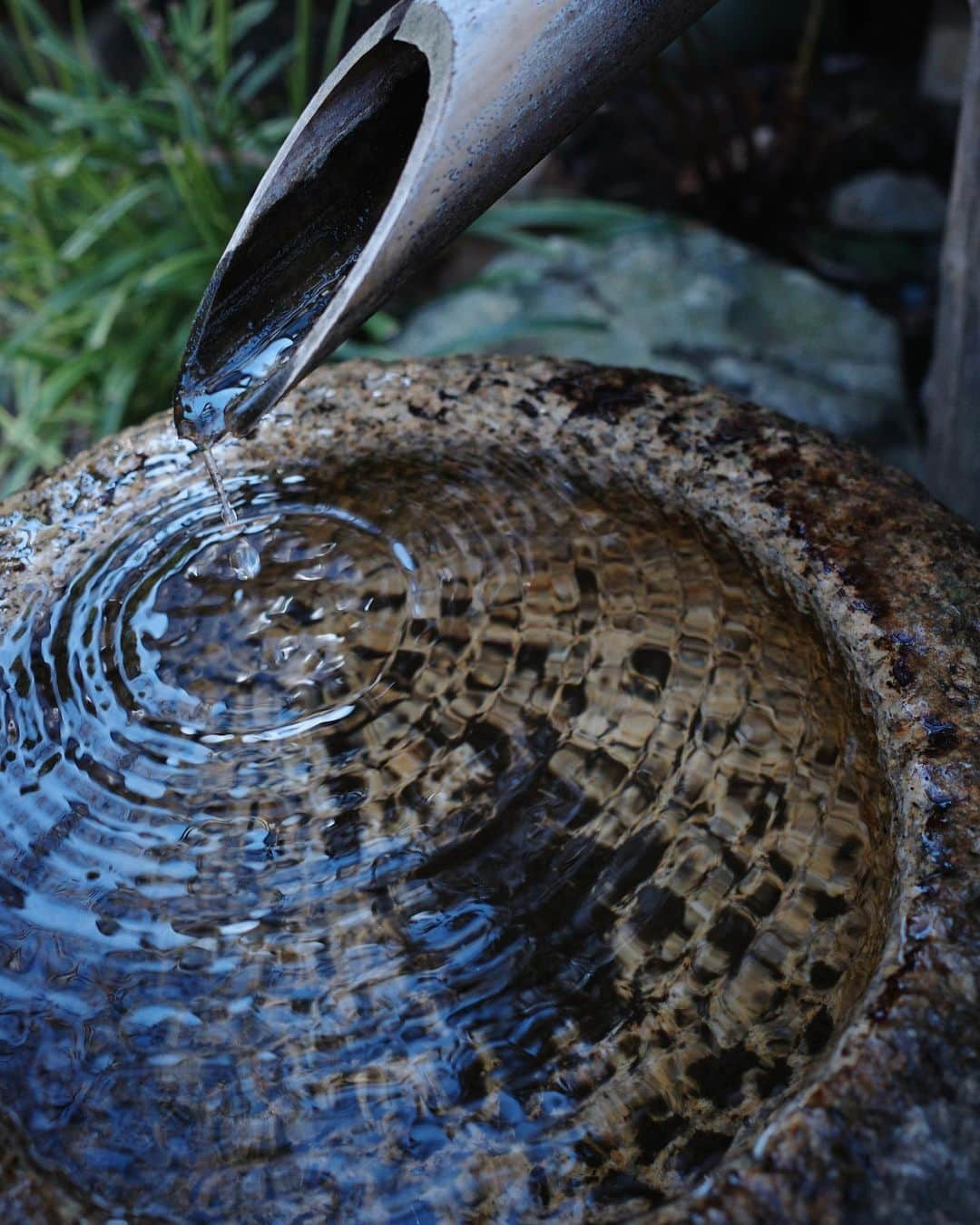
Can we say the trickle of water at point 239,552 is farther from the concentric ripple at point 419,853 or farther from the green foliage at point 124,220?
the green foliage at point 124,220

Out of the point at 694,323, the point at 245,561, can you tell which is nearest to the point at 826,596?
the point at 245,561

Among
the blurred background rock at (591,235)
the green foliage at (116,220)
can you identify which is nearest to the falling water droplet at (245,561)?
the blurred background rock at (591,235)

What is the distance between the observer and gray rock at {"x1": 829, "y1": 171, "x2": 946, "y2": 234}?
414 cm

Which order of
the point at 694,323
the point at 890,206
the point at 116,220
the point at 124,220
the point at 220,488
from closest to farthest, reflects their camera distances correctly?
1. the point at 220,488
2. the point at 694,323
3. the point at 116,220
4. the point at 124,220
5. the point at 890,206

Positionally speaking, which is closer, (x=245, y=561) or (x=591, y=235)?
(x=245, y=561)

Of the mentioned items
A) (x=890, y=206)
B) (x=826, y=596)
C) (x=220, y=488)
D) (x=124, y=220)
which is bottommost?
(x=890, y=206)

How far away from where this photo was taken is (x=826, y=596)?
1352 mm

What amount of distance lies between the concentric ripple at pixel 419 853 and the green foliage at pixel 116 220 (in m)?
2.01

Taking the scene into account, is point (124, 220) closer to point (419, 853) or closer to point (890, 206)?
point (890, 206)

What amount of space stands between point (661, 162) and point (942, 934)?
12.5 ft

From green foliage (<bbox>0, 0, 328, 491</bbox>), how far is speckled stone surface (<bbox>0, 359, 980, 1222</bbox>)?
183 cm

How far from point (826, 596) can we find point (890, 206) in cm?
328

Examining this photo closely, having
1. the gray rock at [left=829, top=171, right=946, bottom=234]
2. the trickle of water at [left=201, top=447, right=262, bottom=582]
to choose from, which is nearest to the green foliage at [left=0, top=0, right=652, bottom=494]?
the gray rock at [left=829, top=171, right=946, bottom=234]

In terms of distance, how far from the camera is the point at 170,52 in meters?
3.37
